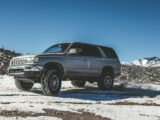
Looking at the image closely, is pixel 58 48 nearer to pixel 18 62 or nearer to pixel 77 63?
pixel 77 63

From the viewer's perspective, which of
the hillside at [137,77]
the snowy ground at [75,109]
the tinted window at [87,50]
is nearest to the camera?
the snowy ground at [75,109]

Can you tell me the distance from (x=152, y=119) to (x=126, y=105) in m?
2.67

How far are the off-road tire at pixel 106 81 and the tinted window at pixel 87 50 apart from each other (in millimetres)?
1162

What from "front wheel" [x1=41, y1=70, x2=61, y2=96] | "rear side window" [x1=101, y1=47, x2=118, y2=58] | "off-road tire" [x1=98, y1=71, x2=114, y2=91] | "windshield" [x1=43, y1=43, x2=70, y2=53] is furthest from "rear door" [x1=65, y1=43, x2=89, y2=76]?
"rear side window" [x1=101, y1=47, x2=118, y2=58]

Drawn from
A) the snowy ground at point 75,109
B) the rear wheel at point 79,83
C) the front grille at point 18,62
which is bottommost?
the snowy ground at point 75,109

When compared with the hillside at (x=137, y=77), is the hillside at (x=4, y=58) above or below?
above

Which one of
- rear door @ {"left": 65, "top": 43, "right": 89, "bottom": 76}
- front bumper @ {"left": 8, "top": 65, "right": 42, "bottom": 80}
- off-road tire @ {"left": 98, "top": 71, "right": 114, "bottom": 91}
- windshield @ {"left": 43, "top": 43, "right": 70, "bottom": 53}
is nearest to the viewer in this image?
front bumper @ {"left": 8, "top": 65, "right": 42, "bottom": 80}

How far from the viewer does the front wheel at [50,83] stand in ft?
60.6

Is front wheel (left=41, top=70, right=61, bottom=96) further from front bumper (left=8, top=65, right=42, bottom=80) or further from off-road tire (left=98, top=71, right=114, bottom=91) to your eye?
off-road tire (left=98, top=71, right=114, bottom=91)

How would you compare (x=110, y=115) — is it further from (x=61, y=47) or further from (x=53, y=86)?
(x=61, y=47)

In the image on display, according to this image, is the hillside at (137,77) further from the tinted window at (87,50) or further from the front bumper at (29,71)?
the front bumper at (29,71)

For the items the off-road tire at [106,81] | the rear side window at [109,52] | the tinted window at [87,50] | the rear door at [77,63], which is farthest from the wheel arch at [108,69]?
the rear door at [77,63]

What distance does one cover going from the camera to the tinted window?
21.0 m

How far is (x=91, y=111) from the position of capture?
14.5 meters
